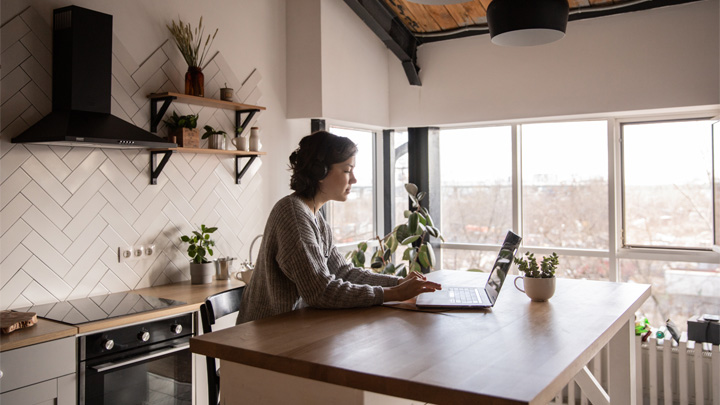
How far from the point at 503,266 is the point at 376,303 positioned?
46cm

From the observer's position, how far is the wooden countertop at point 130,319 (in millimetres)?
2107

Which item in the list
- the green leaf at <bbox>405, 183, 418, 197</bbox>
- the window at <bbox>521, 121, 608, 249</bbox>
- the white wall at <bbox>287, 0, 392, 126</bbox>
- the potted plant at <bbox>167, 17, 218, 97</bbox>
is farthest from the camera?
the green leaf at <bbox>405, 183, 418, 197</bbox>

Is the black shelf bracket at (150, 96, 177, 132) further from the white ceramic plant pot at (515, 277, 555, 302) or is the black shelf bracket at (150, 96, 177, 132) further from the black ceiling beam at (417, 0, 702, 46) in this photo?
the black ceiling beam at (417, 0, 702, 46)

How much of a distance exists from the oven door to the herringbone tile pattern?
580 millimetres

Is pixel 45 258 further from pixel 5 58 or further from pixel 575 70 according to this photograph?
pixel 575 70

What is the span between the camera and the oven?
2.31 meters

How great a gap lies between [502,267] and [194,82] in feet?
7.01

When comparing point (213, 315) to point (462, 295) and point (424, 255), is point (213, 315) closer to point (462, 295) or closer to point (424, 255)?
point (462, 295)

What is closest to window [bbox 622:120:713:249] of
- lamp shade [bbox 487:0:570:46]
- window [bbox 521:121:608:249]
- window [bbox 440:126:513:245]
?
window [bbox 521:121:608:249]

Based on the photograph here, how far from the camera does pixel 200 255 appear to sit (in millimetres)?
3334

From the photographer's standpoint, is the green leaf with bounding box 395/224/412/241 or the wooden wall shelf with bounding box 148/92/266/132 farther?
the green leaf with bounding box 395/224/412/241

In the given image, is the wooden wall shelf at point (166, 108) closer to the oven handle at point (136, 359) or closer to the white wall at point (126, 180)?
the white wall at point (126, 180)

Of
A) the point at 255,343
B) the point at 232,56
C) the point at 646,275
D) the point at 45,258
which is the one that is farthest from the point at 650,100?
the point at 45,258

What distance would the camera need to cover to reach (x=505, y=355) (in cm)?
132
